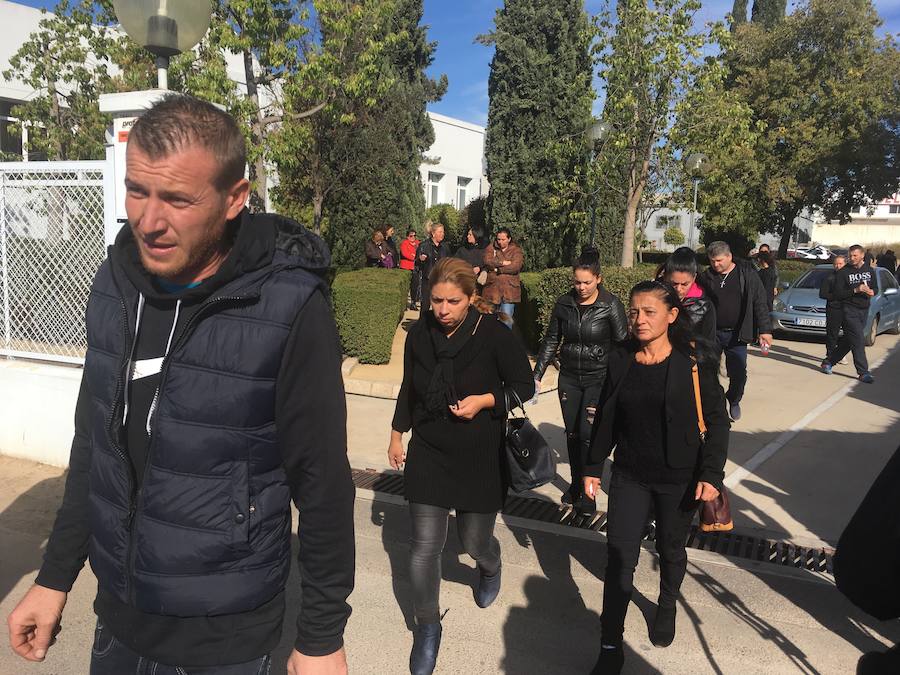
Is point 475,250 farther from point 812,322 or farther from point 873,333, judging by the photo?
point 873,333

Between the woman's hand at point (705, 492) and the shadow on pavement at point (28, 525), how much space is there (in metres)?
3.64

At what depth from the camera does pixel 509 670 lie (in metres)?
3.27

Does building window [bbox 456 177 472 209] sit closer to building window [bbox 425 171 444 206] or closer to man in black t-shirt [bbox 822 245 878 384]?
building window [bbox 425 171 444 206]

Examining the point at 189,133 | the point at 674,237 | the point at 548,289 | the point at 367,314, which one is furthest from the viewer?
the point at 674,237

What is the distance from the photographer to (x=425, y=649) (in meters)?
3.26

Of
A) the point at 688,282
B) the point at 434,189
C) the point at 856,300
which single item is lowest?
the point at 856,300

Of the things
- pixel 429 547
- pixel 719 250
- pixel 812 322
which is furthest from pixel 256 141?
pixel 812 322

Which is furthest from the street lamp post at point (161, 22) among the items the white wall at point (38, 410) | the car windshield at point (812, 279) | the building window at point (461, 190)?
the building window at point (461, 190)

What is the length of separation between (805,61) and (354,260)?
724 inches

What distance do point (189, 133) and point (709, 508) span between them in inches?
118

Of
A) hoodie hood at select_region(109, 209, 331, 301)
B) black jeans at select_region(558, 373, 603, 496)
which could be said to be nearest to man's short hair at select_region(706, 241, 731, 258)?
black jeans at select_region(558, 373, 603, 496)

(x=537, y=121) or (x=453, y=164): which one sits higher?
(x=453, y=164)

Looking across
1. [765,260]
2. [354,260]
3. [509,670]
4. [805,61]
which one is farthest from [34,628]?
[805,61]

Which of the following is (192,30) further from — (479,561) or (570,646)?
(570,646)
